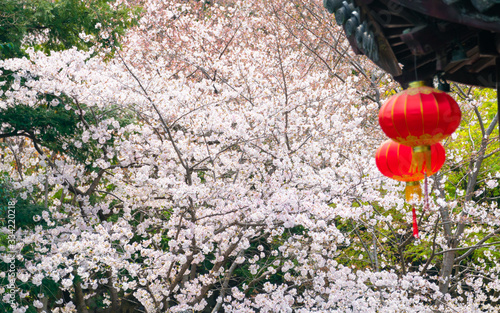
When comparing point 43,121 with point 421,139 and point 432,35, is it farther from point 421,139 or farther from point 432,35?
point 432,35

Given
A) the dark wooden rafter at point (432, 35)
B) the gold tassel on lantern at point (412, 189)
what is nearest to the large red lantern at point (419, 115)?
the dark wooden rafter at point (432, 35)

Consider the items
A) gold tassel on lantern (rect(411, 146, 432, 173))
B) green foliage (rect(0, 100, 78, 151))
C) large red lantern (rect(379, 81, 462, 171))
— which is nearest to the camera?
large red lantern (rect(379, 81, 462, 171))

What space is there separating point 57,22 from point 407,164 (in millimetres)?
6268

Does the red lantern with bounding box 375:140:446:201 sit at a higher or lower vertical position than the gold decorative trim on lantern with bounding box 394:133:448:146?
higher

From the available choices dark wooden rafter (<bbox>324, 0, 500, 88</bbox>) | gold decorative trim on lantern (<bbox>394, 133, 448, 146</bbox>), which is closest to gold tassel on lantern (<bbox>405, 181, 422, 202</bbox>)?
gold decorative trim on lantern (<bbox>394, 133, 448, 146</bbox>)

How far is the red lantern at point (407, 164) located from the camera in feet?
9.57

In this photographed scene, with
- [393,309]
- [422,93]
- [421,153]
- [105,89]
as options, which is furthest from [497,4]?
[393,309]

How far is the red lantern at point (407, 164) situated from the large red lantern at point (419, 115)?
11.3 inches

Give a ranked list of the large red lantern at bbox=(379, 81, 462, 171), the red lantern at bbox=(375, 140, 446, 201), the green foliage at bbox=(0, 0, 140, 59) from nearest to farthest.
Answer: the large red lantern at bbox=(379, 81, 462, 171) < the red lantern at bbox=(375, 140, 446, 201) < the green foliage at bbox=(0, 0, 140, 59)

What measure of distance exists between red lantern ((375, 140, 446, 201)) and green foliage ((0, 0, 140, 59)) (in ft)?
14.0

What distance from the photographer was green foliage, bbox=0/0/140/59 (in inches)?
261

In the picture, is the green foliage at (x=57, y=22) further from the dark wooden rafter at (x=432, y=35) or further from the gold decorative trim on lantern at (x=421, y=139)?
the gold decorative trim on lantern at (x=421, y=139)

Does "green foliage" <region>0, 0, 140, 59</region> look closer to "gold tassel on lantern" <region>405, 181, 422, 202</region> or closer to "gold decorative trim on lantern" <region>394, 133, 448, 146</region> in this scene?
"gold tassel on lantern" <region>405, 181, 422, 202</region>

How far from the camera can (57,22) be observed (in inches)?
291
